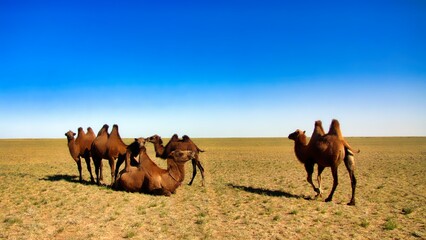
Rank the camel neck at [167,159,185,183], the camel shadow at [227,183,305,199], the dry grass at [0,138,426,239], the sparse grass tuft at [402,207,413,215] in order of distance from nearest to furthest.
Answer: the dry grass at [0,138,426,239] → the sparse grass tuft at [402,207,413,215] → the camel neck at [167,159,185,183] → the camel shadow at [227,183,305,199]

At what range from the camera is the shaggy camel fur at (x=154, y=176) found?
11609mm

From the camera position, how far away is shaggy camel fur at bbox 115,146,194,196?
38.1ft

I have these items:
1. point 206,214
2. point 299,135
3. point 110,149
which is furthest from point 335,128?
point 110,149

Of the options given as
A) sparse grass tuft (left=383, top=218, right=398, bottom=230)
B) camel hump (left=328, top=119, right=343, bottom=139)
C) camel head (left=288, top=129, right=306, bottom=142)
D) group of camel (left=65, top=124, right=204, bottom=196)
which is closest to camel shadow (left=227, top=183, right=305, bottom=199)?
camel head (left=288, top=129, right=306, bottom=142)

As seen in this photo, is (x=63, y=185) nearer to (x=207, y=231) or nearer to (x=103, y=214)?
(x=103, y=214)

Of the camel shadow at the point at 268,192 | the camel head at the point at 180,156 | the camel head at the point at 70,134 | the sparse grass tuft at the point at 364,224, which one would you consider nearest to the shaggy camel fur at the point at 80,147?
the camel head at the point at 70,134

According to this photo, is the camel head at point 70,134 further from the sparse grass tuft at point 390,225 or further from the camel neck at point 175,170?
the sparse grass tuft at point 390,225

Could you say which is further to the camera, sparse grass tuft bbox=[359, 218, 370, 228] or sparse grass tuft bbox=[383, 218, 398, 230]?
sparse grass tuft bbox=[359, 218, 370, 228]

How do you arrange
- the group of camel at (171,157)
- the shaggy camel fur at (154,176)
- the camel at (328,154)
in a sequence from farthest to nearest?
the shaggy camel fur at (154,176)
the group of camel at (171,157)
the camel at (328,154)

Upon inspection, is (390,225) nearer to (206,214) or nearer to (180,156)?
(206,214)

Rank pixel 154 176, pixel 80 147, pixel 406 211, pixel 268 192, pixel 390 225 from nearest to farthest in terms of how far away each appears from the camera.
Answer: pixel 390 225 < pixel 406 211 < pixel 154 176 < pixel 268 192 < pixel 80 147

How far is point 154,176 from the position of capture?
11617 mm

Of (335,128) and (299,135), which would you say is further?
(299,135)

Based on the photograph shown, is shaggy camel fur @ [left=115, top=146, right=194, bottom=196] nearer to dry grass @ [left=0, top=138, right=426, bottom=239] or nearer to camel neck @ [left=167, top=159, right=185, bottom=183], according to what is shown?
camel neck @ [left=167, top=159, right=185, bottom=183]
